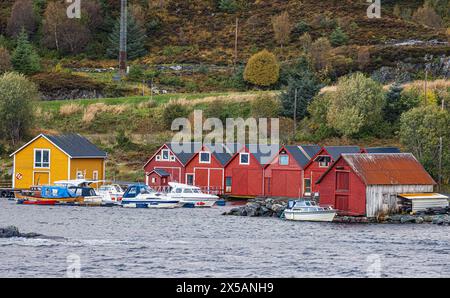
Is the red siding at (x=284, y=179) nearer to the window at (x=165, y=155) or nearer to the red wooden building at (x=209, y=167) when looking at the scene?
the red wooden building at (x=209, y=167)

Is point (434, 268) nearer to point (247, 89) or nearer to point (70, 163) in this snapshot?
point (70, 163)

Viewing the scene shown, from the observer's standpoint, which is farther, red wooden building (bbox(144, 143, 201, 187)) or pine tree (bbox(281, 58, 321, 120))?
pine tree (bbox(281, 58, 321, 120))

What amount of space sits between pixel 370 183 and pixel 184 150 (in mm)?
22147

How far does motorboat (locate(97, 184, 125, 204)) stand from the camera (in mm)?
72188

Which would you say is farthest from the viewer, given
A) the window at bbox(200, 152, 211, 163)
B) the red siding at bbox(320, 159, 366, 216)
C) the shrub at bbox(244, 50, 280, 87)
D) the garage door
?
the shrub at bbox(244, 50, 280, 87)

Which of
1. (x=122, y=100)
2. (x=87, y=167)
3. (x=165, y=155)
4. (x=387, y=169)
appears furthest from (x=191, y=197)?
(x=122, y=100)

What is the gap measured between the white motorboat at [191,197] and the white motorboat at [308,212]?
374 inches

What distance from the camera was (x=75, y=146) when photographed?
78812 mm

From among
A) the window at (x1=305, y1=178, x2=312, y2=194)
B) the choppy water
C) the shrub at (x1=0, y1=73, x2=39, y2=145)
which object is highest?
the shrub at (x1=0, y1=73, x2=39, y2=145)

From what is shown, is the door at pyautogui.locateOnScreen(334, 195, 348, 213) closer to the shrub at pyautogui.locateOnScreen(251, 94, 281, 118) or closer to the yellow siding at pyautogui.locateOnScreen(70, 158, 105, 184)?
the yellow siding at pyautogui.locateOnScreen(70, 158, 105, 184)

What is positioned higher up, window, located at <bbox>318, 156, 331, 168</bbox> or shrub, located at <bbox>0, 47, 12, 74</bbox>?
shrub, located at <bbox>0, 47, 12, 74</bbox>

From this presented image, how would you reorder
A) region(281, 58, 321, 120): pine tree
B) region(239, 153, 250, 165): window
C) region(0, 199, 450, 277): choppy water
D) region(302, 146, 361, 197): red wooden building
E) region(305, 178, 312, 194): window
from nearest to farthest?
region(0, 199, 450, 277): choppy water
region(302, 146, 361, 197): red wooden building
region(305, 178, 312, 194): window
region(239, 153, 250, 165): window
region(281, 58, 321, 120): pine tree

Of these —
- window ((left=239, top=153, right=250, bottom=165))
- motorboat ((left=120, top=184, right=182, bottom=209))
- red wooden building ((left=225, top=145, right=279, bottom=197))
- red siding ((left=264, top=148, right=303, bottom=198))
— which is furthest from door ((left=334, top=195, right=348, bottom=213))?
window ((left=239, top=153, right=250, bottom=165))

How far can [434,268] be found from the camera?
142 feet
